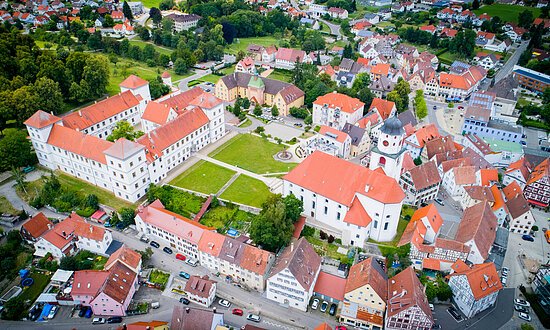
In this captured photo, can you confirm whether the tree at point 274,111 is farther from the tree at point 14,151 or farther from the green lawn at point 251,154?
the tree at point 14,151

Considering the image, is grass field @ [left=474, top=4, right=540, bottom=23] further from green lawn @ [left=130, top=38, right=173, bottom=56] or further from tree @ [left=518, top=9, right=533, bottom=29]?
green lawn @ [left=130, top=38, right=173, bottom=56]

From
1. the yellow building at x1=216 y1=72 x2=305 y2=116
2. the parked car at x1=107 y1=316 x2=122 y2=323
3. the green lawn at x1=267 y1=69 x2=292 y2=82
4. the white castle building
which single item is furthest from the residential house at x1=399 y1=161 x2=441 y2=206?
the green lawn at x1=267 y1=69 x2=292 y2=82

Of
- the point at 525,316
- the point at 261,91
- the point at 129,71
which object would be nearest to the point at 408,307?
the point at 525,316

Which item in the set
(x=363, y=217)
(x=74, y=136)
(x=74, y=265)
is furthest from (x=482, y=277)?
(x=74, y=136)

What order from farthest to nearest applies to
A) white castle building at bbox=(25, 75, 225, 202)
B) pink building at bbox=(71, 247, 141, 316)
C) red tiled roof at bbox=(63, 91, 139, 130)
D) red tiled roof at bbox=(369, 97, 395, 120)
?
red tiled roof at bbox=(369, 97, 395, 120), red tiled roof at bbox=(63, 91, 139, 130), white castle building at bbox=(25, 75, 225, 202), pink building at bbox=(71, 247, 141, 316)

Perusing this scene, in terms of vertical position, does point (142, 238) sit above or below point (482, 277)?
below

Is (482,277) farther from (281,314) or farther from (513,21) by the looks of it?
(513,21)

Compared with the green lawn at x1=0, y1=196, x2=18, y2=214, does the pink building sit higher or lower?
higher

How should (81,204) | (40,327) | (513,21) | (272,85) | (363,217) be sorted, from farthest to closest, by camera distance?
(513,21) → (272,85) → (81,204) → (363,217) → (40,327)
